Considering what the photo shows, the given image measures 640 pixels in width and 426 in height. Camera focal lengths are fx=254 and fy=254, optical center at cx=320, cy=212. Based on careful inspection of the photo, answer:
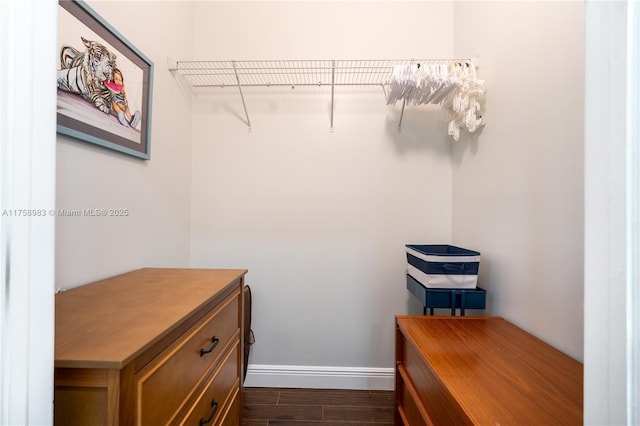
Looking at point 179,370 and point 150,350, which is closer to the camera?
point 150,350

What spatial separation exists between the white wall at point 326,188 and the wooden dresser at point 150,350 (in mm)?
603

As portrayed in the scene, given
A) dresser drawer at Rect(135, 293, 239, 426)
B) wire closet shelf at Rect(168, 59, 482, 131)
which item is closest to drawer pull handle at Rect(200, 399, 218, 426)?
dresser drawer at Rect(135, 293, 239, 426)

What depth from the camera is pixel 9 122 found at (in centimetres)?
37

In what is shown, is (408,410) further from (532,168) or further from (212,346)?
(532,168)

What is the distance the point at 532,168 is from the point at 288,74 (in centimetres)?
155

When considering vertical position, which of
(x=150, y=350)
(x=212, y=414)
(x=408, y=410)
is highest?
(x=150, y=350)

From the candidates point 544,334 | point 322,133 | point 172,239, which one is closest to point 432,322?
point 544,334

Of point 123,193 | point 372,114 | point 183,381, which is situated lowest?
point 183,381

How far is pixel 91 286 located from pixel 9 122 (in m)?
0.85

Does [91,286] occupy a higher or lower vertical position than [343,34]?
lower

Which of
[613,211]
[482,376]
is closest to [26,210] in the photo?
[613,211]

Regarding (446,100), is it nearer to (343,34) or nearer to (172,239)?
(343,34)

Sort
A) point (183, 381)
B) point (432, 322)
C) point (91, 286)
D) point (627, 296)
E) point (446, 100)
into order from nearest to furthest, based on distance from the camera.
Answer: point (627, 296)
point (183, 381)
point (91, 286)
point (432, 322)
point (446, 100)

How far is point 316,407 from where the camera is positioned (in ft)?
5.20
